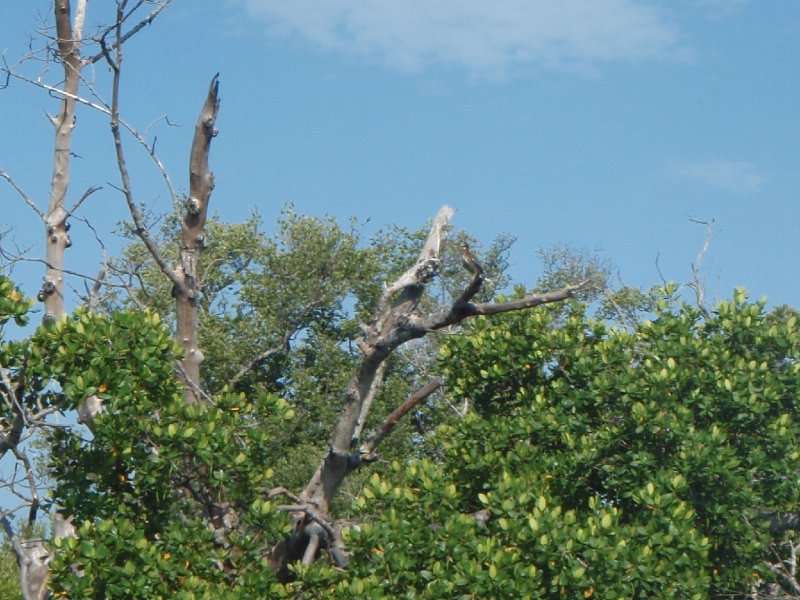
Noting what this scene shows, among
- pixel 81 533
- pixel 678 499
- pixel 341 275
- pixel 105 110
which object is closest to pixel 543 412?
pixel 678 499

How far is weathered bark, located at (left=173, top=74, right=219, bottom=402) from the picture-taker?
12.2m

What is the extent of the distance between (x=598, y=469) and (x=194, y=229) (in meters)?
5.28

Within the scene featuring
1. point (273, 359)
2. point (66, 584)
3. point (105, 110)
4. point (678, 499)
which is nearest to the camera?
point (66, 584)

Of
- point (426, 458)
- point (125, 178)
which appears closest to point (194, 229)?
point (125, 178)

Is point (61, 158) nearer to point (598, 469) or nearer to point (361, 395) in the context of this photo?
point (361, 395)

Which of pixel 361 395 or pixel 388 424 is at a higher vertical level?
pixel 388 424

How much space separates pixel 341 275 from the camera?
2928 cm

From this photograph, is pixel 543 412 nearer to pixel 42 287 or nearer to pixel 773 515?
pixel 773 515

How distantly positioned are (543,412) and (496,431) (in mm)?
Answer: 582

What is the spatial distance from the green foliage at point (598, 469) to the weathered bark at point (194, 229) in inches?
107

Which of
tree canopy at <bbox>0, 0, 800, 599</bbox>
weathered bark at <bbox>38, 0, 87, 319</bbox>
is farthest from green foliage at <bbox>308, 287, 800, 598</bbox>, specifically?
weathered bark at <bbox>38, 0, 87, 319</bbox>

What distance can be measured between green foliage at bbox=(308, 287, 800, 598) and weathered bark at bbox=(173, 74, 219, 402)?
272 cm

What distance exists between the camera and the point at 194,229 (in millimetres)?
12359

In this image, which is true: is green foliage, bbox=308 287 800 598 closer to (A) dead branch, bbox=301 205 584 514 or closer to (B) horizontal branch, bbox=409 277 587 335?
(A) dead branch, bbox=301 205 584 514
